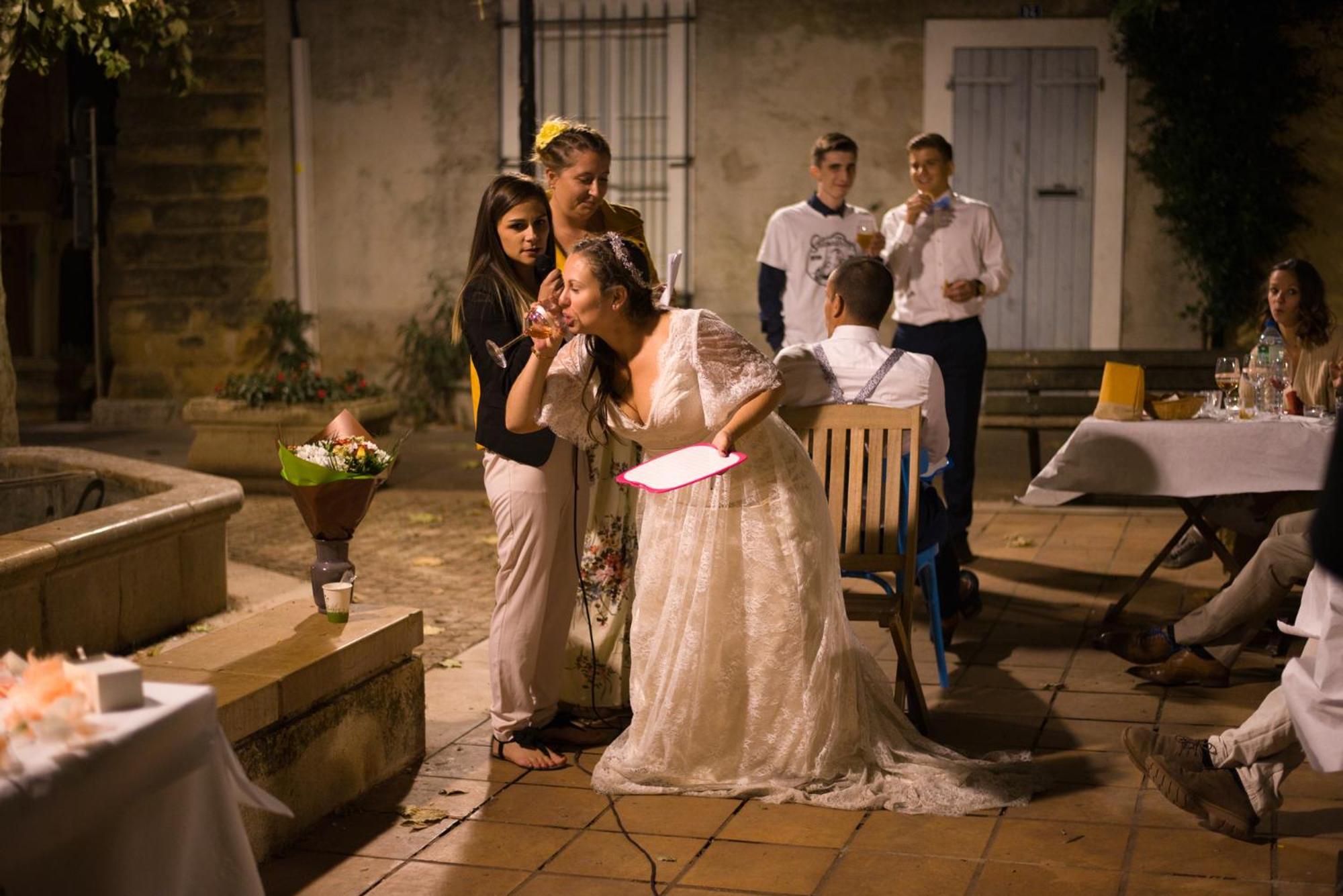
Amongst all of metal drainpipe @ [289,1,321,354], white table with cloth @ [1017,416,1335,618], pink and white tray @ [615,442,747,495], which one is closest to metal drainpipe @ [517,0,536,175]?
metal drainpipe @ [289,1,321,354]

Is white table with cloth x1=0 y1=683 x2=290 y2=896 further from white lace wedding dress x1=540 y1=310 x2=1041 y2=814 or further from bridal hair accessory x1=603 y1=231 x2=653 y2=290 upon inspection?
bridal hair accessory x1=603 y1=231 x2=653 y2=290

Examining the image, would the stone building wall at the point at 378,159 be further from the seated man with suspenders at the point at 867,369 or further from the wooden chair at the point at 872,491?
the wooden chair at the point at 872,491

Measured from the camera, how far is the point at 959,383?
714 centimetres

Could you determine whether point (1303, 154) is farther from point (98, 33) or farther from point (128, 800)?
point (128, 800)

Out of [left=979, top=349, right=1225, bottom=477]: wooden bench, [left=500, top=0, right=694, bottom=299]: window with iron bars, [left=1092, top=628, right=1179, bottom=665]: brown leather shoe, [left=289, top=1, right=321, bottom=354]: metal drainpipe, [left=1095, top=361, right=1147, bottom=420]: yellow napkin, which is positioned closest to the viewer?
[left=1092, top=628, right=1179, bottom=665]: brown leather shoe

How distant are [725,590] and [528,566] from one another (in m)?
0.64

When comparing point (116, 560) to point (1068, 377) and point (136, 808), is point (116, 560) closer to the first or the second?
point (136, 808)

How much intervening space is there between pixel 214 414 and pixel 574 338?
603 centimetres

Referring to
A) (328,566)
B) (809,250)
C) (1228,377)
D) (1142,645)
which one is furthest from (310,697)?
(809,250)

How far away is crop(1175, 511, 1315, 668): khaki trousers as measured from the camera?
470cm

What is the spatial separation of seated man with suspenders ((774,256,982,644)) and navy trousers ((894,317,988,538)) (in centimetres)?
182

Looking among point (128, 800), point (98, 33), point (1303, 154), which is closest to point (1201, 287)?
point (1303, 154)

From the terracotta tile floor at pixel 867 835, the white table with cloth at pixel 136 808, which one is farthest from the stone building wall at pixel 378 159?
the white table with cloth at pixel 136 808

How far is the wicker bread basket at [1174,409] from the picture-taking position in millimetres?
5738
